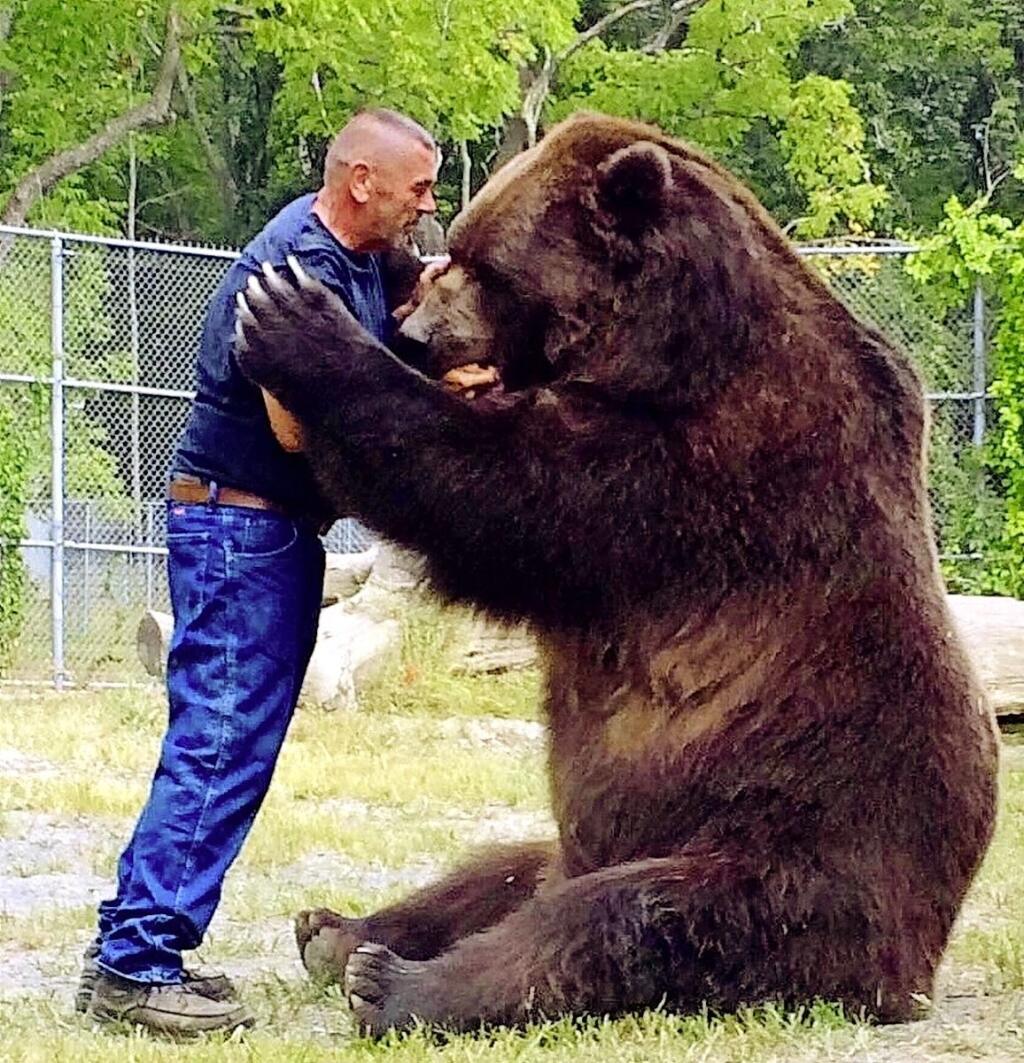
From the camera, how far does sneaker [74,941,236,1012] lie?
195 inches

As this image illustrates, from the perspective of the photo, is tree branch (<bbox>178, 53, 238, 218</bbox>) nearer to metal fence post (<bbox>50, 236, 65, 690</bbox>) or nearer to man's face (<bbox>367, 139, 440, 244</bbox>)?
metal fence post (<bbox>50, 236, 65, 690</bbox>)

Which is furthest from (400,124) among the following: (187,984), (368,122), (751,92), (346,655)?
(751,92)

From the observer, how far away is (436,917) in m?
5.25

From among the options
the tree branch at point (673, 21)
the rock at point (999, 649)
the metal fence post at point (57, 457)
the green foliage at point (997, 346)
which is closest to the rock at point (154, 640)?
the metal fence post at point (57, 457)

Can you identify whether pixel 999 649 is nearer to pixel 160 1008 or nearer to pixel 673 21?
pixel 160 1008

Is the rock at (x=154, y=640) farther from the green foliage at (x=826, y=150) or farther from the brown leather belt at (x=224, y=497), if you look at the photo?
the green foliage at (x=826, y=150)

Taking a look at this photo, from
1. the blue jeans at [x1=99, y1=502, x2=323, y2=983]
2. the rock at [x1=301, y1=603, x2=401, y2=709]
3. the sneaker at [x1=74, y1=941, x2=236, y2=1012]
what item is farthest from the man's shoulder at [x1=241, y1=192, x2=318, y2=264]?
the rock at [x1=301, y1=603, x2=401, y2=709]

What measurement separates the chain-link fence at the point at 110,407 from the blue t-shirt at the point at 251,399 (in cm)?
969

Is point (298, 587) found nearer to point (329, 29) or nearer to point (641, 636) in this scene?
point (641, 636)

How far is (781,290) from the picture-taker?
15.4 feet

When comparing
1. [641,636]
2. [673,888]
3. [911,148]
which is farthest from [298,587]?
[911,148]

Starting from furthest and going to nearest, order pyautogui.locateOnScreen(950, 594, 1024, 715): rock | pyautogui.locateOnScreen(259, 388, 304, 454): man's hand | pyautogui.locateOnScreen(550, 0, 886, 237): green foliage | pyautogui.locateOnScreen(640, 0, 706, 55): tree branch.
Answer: pyautogui.locateOnScreen(640, 0, 706, 55): tree branch, pyautogui.locateOnScreen(550, 0, 886, 237): green foliage, pyautogui.locateOnScreen(950, 594, 1024, 715): rock, pyautogui.locateOnScreen(259, 388, 304, 454): man's hand

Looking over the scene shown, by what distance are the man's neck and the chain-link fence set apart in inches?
383

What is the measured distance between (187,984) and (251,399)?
1426 mm
